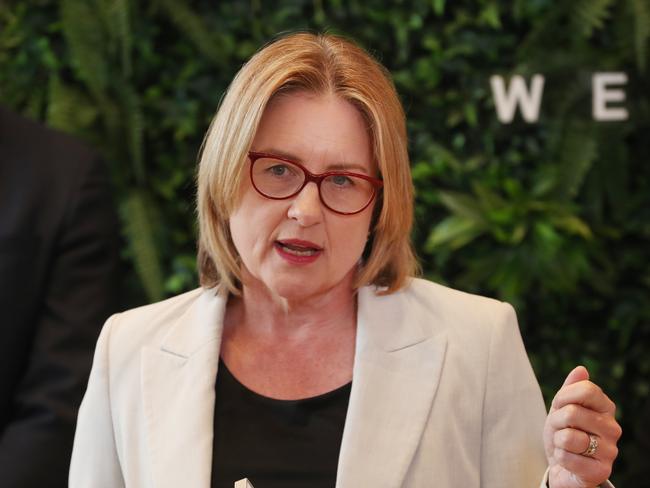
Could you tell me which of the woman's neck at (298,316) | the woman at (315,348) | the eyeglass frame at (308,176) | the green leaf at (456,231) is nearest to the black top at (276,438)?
the woman at (315,348)

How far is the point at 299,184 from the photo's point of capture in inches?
65.7

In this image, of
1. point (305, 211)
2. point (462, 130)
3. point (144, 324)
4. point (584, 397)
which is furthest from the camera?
point (462, 130)

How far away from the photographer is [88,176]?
2707 mm

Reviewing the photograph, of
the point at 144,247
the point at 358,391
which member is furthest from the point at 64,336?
the point at 358,391

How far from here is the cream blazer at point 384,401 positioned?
1.65 metres

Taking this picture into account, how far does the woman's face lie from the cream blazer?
0.18 m

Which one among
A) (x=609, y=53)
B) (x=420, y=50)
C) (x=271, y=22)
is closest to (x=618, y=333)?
(x=609, y=53)

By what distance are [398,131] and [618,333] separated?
77.4 inches

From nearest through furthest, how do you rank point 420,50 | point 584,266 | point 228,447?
point 228,447 < point 584,266 < point 420,50

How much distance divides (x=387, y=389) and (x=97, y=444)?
0.52 m

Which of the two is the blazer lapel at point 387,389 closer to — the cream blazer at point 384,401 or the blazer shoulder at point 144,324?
the cream blazer at point 384,401

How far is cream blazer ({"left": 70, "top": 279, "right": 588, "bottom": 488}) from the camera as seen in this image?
1654 mm

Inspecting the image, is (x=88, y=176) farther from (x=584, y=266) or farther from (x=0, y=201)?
(x=584, y=266)

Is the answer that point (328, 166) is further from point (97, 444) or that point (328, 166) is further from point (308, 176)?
point (97, 444)
